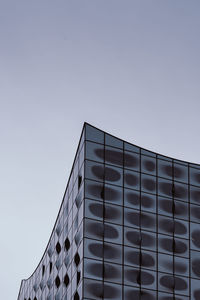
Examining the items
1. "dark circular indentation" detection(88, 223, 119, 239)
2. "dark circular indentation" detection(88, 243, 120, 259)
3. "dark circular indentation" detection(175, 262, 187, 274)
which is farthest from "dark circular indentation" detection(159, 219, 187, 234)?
"dark circular indentation" detection(88, 243, 120, 259)

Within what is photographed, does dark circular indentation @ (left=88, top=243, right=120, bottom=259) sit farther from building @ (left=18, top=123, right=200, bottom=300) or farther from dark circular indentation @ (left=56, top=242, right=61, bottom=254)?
dark circular indentation @ (left=56, top=242, right=61, bottom=254)

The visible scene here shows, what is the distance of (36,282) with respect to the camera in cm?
7600

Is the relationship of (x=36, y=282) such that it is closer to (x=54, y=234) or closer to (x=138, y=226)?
(x=54, y=234)

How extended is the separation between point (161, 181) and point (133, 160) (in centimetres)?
278

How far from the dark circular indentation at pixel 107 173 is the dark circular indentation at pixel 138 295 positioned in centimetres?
867

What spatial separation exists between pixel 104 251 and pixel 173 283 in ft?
19.6

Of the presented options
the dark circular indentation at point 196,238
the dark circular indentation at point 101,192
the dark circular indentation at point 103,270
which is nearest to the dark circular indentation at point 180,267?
the dark circular indentation at point 196,238

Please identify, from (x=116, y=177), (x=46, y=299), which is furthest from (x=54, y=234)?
(x=116, y=177)

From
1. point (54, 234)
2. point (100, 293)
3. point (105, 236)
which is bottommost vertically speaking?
point (100, 293)

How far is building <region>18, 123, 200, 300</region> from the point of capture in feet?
180

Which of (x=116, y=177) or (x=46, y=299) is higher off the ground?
(x=116, y=177)

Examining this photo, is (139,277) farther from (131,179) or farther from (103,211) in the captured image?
(131,179)

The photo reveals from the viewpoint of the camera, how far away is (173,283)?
5662 centimetres

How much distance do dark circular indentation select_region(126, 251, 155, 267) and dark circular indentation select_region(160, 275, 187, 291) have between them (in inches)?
56.0
